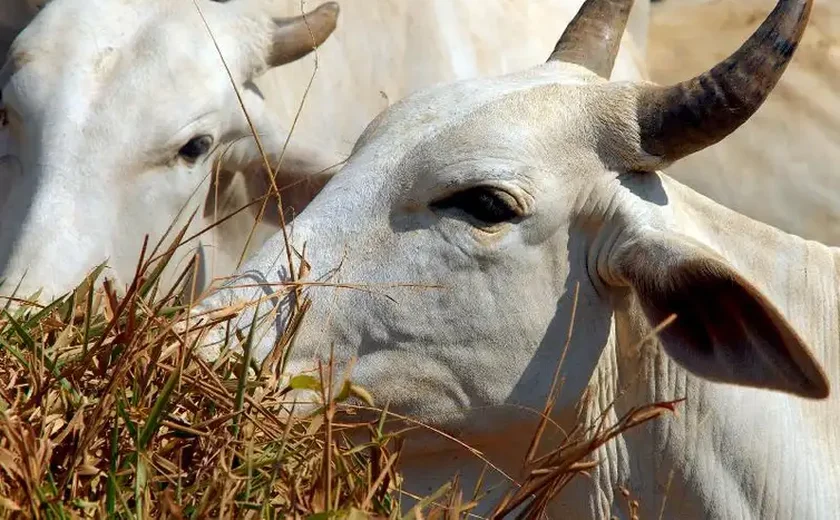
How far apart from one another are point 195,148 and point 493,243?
6.75 ft

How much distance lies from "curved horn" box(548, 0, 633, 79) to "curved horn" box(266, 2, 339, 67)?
65.4 inches

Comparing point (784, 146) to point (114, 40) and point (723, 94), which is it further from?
point (723, 94)

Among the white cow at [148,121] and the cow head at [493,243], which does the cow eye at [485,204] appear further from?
the white cow at [148,121]

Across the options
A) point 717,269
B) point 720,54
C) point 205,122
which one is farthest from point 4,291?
point 720,54

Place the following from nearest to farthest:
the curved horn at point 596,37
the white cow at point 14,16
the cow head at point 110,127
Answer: the curved horn at point 596,37 < the cow head at point 110,127 < the white cow at point 14,16

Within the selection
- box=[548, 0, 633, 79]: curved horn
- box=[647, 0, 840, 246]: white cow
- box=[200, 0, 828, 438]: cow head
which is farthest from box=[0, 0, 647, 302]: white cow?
box=[647, 0, 840, 246]: white cow

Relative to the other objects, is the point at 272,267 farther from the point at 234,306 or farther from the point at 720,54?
the point at 720,54

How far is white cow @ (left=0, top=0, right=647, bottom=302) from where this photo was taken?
486 centimetres

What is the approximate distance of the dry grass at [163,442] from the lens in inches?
102

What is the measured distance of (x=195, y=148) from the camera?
523 cm

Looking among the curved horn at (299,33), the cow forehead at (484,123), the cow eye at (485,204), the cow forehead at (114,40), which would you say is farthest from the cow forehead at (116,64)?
the cow eye at (485,204)

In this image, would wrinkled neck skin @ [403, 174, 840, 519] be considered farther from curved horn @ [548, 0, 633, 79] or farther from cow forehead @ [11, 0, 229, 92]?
cow forehead @ [11, 0, 229, 92]

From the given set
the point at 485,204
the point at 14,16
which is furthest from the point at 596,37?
the point at 14,16

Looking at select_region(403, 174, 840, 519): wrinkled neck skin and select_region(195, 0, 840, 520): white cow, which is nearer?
select_region(195, 0, 840, 520): white cow
